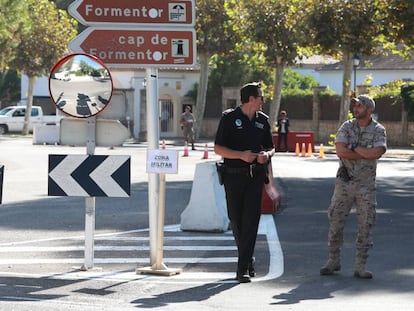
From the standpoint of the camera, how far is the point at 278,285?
10297 millimetres

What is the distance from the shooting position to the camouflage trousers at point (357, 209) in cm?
1050

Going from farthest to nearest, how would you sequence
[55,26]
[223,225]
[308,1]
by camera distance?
[55,26] < [308,1] < [223,225]

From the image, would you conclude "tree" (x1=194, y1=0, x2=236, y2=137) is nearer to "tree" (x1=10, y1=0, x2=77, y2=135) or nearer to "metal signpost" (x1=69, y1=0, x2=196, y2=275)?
"tree" (x1=10, y1=0, x2=77, y2=135)

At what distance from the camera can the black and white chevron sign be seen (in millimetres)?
11016

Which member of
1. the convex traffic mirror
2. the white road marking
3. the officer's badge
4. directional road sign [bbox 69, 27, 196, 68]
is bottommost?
the white road marking

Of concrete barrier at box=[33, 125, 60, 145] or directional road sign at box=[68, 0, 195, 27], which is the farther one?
concrete barrier at box=[33, 125, 60, 145]

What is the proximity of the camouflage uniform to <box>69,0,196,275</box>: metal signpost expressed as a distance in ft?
6.12

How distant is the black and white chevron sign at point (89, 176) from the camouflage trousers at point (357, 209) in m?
2.22

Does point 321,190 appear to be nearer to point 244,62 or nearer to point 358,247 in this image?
point 358,247

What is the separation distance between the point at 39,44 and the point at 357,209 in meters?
53.9

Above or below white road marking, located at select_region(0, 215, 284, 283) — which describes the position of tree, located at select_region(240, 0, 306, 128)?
above

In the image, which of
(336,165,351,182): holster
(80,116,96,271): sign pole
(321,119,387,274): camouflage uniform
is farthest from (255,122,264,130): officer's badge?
(80,116,96,271): sign pole

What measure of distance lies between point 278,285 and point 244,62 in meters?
53.9

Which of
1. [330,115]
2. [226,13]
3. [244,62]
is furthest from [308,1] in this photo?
[244,62]
